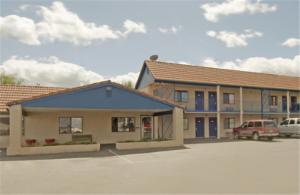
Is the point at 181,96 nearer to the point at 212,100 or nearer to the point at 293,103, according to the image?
the point at 212,100

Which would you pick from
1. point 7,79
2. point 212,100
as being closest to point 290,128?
point 212,100

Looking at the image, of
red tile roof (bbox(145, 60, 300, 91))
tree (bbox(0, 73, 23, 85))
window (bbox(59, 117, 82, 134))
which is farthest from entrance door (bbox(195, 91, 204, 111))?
tree (bbox(0, 73, 23, 85))

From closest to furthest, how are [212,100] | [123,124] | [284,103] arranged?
[123,124], [212,100], [284,103]

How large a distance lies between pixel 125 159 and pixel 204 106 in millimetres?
14921

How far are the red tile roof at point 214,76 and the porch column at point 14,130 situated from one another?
11752 millimetres

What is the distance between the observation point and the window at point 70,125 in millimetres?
20844

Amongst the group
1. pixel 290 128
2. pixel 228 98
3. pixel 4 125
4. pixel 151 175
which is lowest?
pixel 151 175

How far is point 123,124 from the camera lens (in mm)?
22875

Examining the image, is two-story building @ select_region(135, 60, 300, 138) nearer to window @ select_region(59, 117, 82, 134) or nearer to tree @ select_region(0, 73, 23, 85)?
window @ select_region(59, 117, 82, 134)

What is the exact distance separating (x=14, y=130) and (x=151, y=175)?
922cm

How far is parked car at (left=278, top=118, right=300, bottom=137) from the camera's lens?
84.2 feet

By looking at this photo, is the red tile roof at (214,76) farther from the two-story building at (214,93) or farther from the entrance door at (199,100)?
the entrance door at (199,100)

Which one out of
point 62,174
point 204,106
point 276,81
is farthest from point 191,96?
point 62,174

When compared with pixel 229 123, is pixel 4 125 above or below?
above
